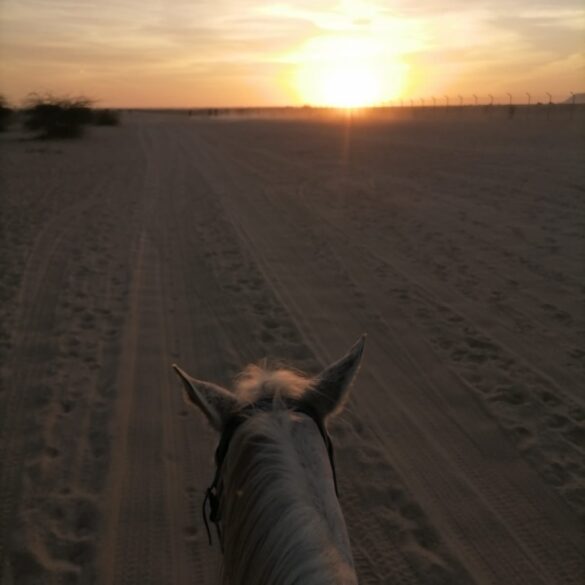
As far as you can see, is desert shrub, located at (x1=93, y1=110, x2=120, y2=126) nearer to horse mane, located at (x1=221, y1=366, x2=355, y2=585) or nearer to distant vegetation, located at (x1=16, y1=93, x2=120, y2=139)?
distant vegetation, located at (x1=16, y1=93, x2=120, y2=139)

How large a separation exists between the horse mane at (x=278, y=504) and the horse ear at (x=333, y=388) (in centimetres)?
7

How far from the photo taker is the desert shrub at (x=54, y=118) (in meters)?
36.9

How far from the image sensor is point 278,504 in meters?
1.50

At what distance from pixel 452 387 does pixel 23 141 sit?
34.4 meters

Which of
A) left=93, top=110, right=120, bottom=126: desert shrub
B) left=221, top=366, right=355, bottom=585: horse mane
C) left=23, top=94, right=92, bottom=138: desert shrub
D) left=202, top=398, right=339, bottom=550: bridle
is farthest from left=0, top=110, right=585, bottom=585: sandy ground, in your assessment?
left=93, top=110, right=120, bottom=126: desert shrub

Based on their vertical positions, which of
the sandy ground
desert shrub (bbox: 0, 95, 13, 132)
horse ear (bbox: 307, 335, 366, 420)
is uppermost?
desert shrub (bbox: 0, 95, 13, 132)

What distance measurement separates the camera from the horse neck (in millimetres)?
1354

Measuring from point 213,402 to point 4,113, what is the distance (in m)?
44.0

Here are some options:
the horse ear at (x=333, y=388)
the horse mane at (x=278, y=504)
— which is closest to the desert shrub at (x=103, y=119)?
the horse ear at (x=333, y=388)

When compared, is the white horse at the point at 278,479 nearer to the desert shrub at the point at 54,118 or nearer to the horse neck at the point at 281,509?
the horse neck at the point at 281,509

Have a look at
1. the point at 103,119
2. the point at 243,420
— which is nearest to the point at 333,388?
the point at 243,420

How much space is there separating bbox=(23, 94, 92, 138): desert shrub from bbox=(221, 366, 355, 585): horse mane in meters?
39.4

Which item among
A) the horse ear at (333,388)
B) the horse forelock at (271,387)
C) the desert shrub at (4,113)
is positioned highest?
the desert shrub at (4,113)

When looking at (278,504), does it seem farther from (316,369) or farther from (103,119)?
(103,119)
